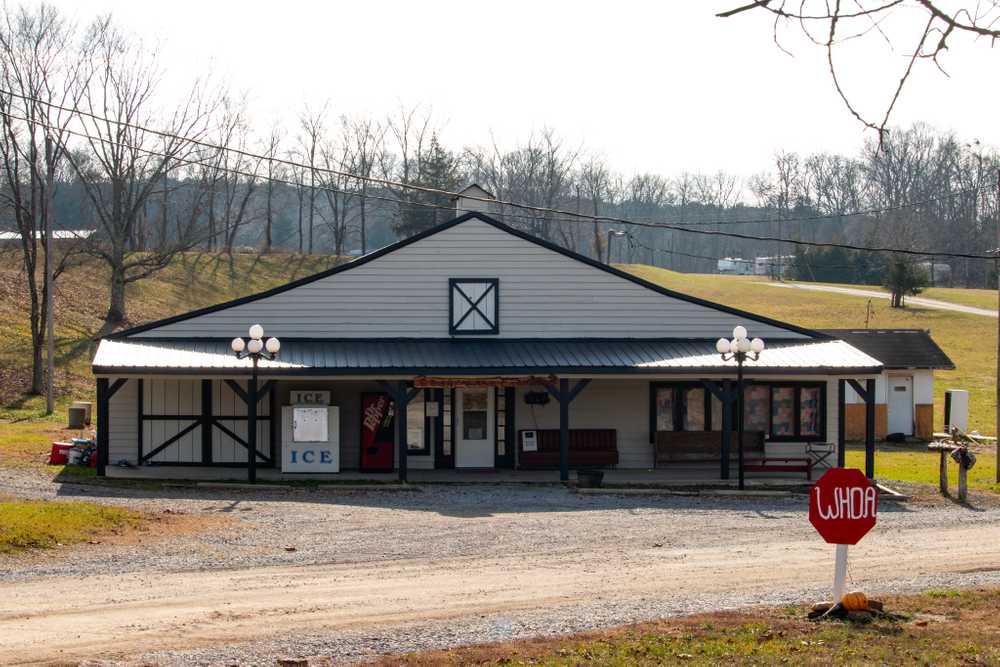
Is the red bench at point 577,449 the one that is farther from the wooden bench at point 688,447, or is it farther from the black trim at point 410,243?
the black trim at point 410,243

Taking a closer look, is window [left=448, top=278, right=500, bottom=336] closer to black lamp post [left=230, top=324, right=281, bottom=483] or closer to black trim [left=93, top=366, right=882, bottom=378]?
black trim [left=93, top=366, right=882, bottom=378]

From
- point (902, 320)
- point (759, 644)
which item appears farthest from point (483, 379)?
point (902, 320)

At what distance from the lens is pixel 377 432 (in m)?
23.9

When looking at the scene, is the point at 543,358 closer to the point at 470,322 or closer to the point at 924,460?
the point at 470,322

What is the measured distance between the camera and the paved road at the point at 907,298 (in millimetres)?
65706

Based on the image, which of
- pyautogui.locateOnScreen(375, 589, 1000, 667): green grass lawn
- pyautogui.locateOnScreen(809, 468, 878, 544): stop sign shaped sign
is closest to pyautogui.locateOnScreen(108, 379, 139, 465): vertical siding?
pyautogui.locateOnScreen(375, 589, 1000, 667): green grass lawn

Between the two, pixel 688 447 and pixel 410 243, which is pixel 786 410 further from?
pixel 410 243

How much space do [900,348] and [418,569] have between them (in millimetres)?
24103

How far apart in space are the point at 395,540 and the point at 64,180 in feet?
265

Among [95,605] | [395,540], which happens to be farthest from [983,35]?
[395,540]

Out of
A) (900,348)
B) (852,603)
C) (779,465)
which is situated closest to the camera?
(852,603)

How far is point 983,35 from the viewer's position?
19.1 feet

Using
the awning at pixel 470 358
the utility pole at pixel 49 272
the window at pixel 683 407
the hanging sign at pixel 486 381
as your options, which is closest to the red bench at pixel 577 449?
the window at pixel 683 407

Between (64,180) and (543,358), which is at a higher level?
(64,180)
